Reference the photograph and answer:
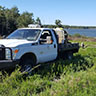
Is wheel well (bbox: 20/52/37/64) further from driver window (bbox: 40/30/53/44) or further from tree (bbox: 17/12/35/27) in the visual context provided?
tree (bbox: 17/12/35/27)

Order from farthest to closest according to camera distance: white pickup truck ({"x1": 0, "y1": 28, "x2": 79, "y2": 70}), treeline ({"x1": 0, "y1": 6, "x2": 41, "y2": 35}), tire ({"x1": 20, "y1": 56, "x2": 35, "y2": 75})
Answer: treeline ({"x1": 0, "y1": 6, "x2": 41, "y2": 35}) < tire ({"x1": 20, "y1": 56, "x2": 35, "y2": 75}) < white pickup truck ({"x1": 0, "y1": 28, "x2": 79, "y2": 70})

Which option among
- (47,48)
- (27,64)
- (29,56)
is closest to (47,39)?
(47,48)

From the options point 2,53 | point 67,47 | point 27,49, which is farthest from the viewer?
point 67,47

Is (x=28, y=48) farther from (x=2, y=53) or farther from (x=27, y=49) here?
(x=2, y=53)

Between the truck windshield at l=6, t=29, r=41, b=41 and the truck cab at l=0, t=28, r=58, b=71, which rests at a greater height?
the truck windshield at l=6, t=29, r=41, b=41

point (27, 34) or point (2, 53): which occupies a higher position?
point (27, 34)

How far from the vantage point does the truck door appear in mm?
6812

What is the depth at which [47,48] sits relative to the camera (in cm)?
710

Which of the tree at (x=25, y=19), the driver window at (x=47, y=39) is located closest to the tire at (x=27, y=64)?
the driver window at (x=47, y=39)

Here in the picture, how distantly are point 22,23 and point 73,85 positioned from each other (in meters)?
48.7

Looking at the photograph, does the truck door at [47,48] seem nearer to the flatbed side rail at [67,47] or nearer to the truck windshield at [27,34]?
the truck windshield at [27,34]

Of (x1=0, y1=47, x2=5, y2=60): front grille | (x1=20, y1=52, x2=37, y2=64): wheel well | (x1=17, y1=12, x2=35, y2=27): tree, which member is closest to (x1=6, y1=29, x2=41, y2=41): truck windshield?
(x1=20, y1=52, x2=37, y2=64): wheel well

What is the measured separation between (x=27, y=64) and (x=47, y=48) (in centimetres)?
140

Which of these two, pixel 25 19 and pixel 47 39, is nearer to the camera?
pixel 47 39
